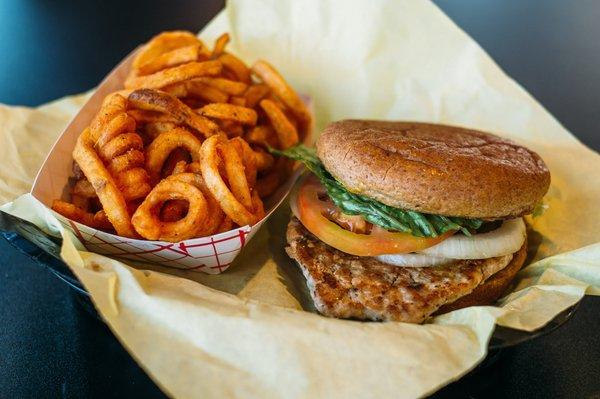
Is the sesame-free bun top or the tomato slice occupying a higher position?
the sesame-free bun top

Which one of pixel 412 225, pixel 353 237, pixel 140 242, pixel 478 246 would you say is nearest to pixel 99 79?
pixel 140 242

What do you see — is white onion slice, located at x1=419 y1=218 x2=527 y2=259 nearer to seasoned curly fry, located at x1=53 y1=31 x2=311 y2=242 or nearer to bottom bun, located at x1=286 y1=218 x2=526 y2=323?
bottom bun, located at x1=286 y1=218 x2=526 y2=323

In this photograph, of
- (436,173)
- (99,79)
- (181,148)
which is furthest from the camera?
(99,79)

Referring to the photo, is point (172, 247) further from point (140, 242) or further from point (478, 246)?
point (478, 246)

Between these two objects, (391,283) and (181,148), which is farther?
(181,148)

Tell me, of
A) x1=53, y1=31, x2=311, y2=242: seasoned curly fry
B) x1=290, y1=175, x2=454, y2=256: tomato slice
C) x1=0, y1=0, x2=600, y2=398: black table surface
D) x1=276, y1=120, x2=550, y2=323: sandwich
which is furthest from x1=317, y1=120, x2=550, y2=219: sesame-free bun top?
x1=0, y1=0, x2=600, y2=398: black table surface

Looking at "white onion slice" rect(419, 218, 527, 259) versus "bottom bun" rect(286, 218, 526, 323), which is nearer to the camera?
"bottom bun" rect(286, 218, 526, 323)

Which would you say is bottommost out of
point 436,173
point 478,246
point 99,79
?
point 99,79
